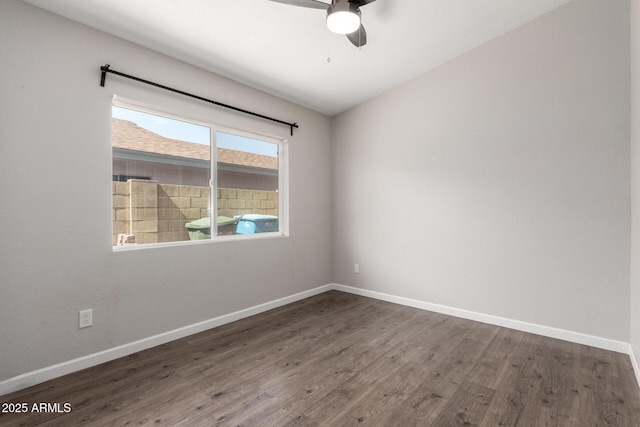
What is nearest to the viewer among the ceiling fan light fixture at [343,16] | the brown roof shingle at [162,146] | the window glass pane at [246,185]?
the ceiling fan light fixture at [343,16]

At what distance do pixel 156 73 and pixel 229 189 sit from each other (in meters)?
1.24

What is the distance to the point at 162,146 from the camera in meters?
2.75

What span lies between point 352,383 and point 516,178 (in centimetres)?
246

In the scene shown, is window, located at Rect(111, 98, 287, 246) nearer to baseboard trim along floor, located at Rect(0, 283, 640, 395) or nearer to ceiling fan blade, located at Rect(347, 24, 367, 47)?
baseboard trim along floor, located at Rect(0, 283, 640, 395)

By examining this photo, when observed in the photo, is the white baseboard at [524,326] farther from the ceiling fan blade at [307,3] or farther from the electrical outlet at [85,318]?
the ceiling fan blade at [307,3]

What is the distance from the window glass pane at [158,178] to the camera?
2482 mm

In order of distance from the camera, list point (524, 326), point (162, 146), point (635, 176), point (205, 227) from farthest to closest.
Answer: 1. point (205, 227)
2. point (524, 326)
3. point (162, 146)
4. point (635, 176)

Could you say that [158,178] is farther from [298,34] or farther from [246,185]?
[298,34]

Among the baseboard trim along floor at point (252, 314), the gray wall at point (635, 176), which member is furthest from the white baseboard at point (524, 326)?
the gray wall at point (635, 176)

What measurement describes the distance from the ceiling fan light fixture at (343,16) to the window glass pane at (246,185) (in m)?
1.76

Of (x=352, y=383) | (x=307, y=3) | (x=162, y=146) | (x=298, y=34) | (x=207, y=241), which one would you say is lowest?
(x=352, y=383)

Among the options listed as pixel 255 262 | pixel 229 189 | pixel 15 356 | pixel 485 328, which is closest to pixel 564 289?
pixel 485 328

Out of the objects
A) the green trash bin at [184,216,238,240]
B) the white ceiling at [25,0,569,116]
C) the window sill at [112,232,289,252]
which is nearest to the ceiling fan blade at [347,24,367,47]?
the white ceiling at [25,0,569,116]

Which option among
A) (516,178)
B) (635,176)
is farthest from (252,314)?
(635,176)
